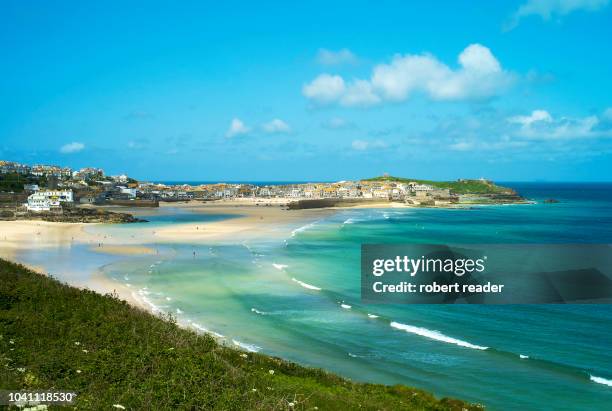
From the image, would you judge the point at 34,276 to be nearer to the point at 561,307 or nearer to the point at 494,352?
the point at 494,352

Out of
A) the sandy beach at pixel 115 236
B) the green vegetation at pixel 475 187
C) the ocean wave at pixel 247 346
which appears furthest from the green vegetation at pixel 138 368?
the green vegetation at pixel 475 187

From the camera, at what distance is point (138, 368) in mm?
11094

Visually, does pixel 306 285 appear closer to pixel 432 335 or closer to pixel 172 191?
pixel 432 335

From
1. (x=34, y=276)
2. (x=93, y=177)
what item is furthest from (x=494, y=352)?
(x=93, y=177)

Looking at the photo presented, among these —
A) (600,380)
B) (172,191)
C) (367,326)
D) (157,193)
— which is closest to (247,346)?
(367,326)

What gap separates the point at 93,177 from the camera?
543 ft

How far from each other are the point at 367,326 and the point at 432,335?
10.1 feet

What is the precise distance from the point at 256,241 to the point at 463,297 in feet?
95.3

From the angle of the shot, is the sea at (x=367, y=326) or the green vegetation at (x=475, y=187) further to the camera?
the green vegetation at (x=475, y=187)

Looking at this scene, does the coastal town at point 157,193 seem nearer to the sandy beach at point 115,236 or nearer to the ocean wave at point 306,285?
the sandy beach at point 115,236

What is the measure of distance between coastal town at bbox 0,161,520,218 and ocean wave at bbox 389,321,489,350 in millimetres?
72214

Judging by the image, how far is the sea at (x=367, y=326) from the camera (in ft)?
59.9

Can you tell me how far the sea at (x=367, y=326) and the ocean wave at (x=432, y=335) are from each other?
52 mm

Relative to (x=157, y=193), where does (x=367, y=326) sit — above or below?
below
